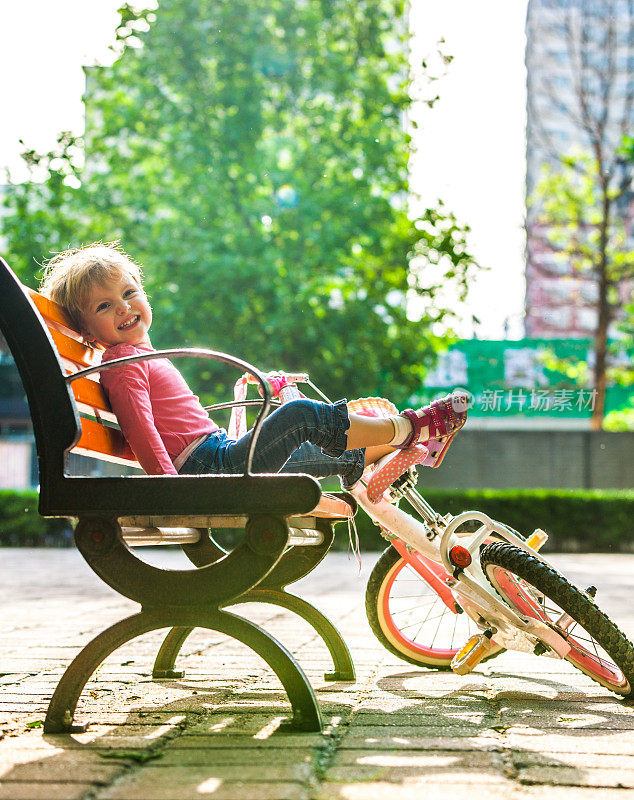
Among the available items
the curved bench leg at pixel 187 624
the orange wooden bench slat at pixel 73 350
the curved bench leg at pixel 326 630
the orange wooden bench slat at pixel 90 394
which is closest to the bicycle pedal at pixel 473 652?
the curved bench leg at pixel 326 630

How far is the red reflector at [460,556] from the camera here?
2.58 m

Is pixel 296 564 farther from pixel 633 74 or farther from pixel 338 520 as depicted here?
pixel 633 74

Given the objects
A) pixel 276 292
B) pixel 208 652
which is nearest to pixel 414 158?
pixel 276 292

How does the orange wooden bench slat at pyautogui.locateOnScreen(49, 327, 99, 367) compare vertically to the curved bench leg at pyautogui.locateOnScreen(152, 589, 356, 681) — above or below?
above

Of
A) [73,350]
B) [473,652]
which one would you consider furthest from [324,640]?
[73,350]

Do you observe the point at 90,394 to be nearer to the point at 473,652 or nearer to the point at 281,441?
the point at 281,441

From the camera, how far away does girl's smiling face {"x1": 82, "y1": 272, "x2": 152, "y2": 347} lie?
2.63 m

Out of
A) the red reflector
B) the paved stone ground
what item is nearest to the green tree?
the paved stone ground

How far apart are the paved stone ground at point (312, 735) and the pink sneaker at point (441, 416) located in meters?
0.69

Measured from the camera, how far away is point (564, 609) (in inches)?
94.3

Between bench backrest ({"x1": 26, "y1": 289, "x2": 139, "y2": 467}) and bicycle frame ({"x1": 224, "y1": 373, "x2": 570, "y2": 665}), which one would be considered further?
bicycle frame ({"x1": 224, "y1": 373, "x2": 570, "y2": 665})

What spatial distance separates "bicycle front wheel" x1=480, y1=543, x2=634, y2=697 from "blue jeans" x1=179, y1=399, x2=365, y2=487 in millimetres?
507

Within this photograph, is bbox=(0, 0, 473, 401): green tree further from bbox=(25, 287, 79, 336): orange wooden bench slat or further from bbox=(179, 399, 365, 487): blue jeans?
bbox=(179, 399, 365, 487): blue jeans

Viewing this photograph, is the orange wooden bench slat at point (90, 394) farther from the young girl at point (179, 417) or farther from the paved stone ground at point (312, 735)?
the paved stone ground at point (312, 735)
